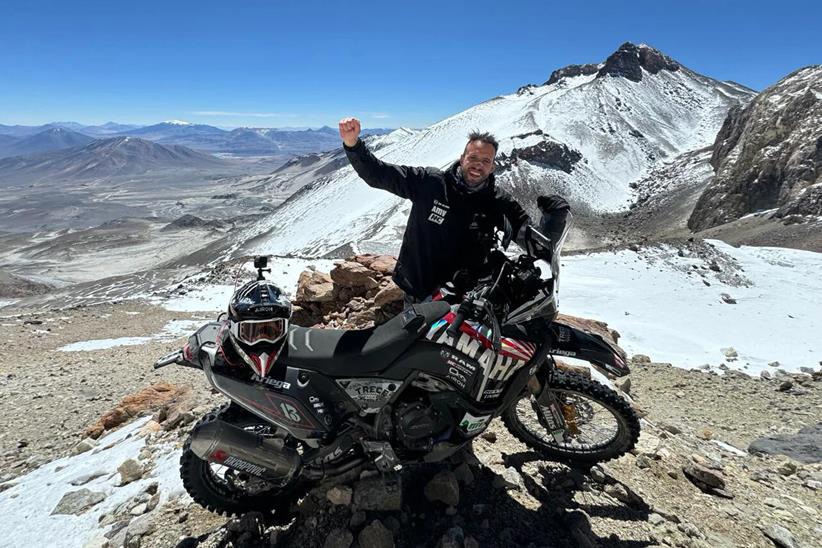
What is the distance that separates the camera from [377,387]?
3.32 m

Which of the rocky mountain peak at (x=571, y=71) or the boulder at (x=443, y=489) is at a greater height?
the rocky mountain peak at (x=571, y=71)

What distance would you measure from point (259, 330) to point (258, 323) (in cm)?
5

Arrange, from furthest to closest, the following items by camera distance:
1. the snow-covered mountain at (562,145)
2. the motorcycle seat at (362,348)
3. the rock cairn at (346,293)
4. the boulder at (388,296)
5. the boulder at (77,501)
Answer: the snow-covered mountain at (562,145) < the rock cairn at (346,293) < the boulder at (388,296) < the boulder at (77,501) < the motorcycle seat at (362,348)

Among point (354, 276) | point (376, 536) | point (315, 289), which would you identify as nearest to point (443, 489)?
point (376, 536)

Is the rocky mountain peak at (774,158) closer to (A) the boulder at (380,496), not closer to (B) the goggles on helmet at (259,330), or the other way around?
(A) the boulder at (380,496)

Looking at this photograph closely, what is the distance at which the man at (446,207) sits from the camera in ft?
13.2

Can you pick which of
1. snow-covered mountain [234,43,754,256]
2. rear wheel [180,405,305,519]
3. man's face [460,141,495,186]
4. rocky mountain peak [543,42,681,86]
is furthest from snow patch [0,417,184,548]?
rocky mountain peak [543,42,681,86]

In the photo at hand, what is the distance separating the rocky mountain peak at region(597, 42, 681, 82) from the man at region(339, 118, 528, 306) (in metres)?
137

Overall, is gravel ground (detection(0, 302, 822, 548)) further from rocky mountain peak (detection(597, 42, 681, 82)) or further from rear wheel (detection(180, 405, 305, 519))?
rocky mountain peak (detection(597, 42, 681, 82))

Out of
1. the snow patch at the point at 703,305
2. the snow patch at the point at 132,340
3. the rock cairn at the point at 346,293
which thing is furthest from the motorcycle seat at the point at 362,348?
the snow patch at the point at 132,340

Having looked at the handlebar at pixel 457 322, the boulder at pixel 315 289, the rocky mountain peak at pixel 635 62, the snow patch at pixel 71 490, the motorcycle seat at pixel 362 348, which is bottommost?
the snow patch at pixel 71 490

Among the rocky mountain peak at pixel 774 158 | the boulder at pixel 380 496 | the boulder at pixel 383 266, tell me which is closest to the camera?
the boulder at pixel 380 496

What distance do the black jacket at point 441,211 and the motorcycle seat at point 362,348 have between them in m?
0.92

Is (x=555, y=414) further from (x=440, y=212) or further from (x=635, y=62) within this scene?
(x=635, y=62)
